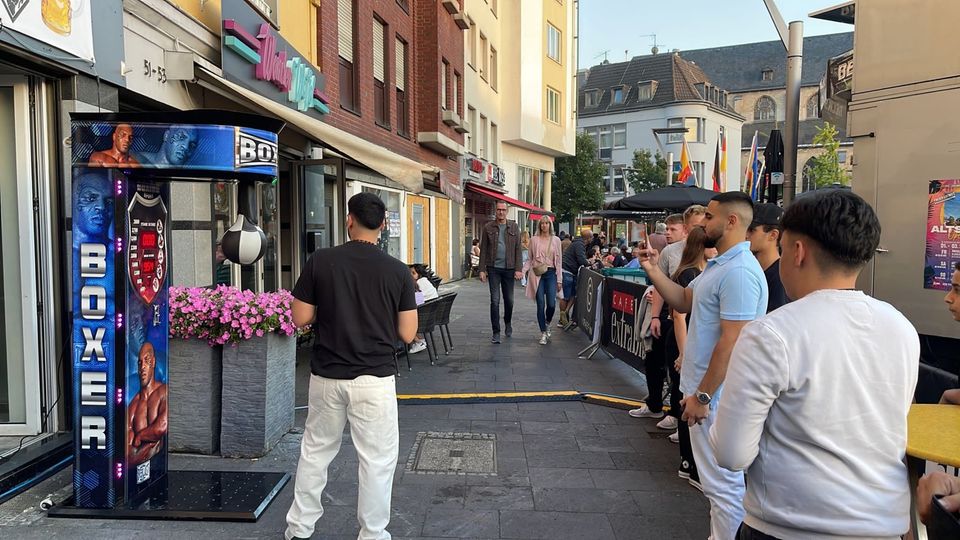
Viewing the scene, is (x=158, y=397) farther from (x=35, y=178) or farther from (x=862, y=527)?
(x=862, y=527)

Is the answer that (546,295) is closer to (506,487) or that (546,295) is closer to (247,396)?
(506,487)

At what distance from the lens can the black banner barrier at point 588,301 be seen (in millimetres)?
8844

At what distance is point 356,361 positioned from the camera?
322 cm

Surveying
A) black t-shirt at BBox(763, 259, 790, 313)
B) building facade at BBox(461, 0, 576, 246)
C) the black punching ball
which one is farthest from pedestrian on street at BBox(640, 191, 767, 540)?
building facade at BBox(461, 0, 576, 246)

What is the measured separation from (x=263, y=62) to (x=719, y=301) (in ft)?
21.6

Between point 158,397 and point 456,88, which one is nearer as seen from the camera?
point 158,397

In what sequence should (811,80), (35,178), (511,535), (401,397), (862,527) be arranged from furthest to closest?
(811,80) < (401,397) < (35,178) < (511,535) < (862,527)

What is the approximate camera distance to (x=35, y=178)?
14.6ft

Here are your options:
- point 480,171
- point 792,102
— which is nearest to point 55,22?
point 792,102

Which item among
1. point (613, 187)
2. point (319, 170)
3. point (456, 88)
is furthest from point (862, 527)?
point (613, 187)

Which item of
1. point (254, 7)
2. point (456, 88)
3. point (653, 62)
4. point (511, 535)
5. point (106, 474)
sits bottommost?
point (511, 535)

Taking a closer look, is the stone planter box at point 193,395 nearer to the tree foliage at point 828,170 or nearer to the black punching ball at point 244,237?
the black punching ball at point 244,237

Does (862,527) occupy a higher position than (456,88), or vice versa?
(456,88)

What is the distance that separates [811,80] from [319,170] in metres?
72.8
